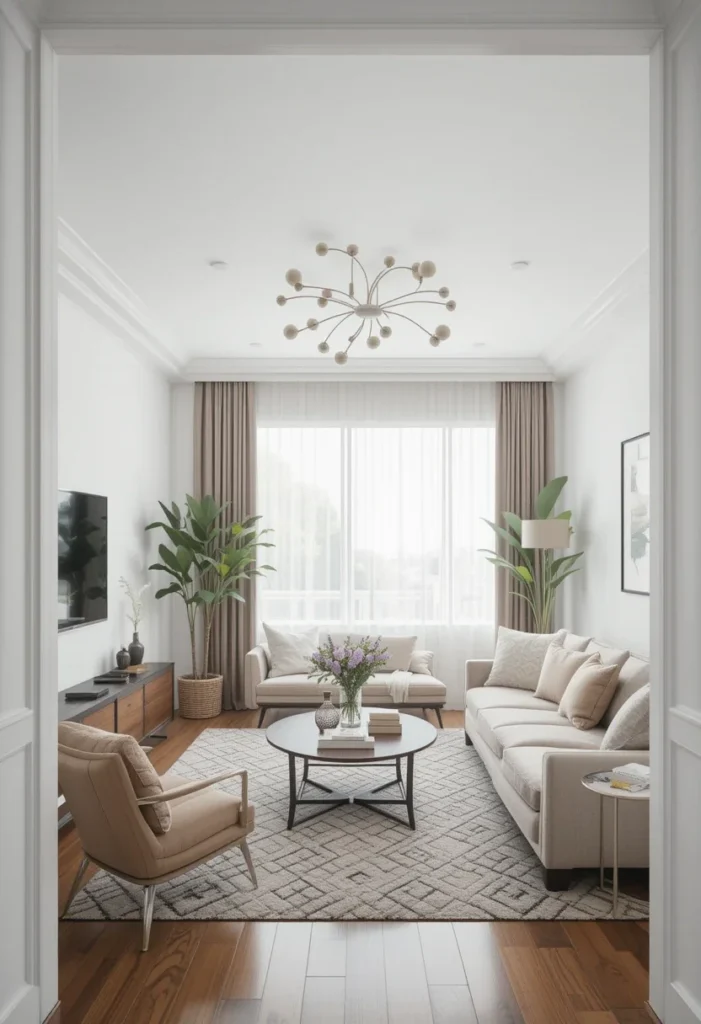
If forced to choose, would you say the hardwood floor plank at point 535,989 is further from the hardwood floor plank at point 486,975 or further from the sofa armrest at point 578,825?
the sofa armrest at point 578,825

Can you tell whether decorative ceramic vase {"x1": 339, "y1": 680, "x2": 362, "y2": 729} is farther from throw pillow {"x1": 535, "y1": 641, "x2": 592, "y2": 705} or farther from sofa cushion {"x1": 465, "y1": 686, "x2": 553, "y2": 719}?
throw pillow {"x1": 535, "y1": 641, "x2": 592, "y2": 705}

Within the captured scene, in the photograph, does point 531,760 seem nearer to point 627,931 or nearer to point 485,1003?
point 627,931

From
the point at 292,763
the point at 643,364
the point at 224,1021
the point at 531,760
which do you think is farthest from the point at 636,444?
the point at 224,1021

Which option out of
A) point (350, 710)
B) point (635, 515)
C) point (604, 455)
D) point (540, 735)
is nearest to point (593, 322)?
point (604, 455)

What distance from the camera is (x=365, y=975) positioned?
8.32ft

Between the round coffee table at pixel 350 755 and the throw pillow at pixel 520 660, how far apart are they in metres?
1.10

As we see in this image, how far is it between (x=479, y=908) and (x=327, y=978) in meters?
0.75

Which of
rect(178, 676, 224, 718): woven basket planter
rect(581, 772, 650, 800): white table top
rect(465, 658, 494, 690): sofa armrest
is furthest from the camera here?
rect(178, 676, 224, 718): woven basket planter

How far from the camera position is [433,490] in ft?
23.0

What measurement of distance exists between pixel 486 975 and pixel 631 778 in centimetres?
90

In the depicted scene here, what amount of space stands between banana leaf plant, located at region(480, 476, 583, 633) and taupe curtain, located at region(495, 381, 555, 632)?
0.50 feet

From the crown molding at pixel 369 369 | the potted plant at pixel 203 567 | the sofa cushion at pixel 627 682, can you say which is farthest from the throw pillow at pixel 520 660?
the crown molding at pixel 369 369

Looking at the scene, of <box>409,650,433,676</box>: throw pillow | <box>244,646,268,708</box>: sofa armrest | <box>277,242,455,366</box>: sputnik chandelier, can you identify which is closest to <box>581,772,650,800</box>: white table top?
<box>277,242,455,366</box>: sputnik chandelier

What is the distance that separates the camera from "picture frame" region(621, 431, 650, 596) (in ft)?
15.6
